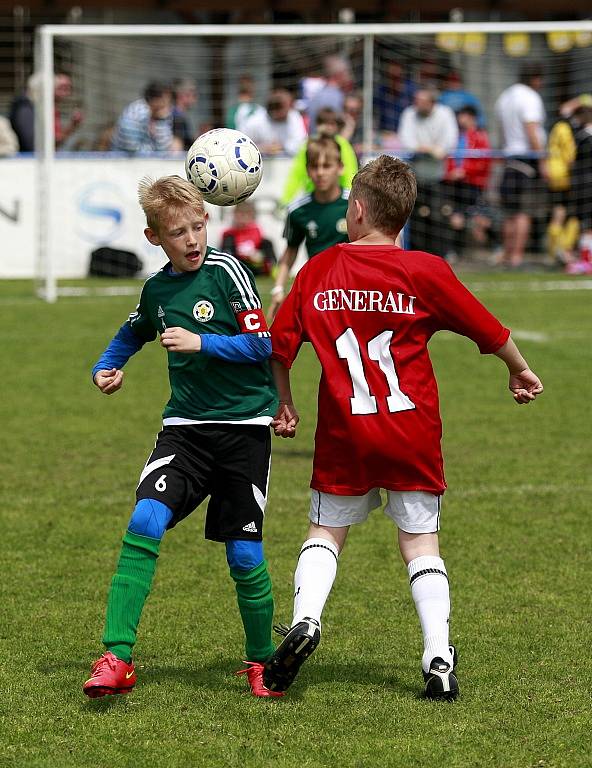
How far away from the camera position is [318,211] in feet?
27.4

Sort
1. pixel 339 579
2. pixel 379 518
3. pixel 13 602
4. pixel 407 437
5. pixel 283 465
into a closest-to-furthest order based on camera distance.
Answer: pixel 407 437 < pixel 13 602 < pixel 339 579 < pixel 379 518 < pixel 283 465

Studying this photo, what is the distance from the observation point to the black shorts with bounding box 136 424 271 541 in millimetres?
4512

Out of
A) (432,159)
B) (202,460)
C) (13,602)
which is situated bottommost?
(13,602)

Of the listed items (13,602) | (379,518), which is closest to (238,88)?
(379,518)

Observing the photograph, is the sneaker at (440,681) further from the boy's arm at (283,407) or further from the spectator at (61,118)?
the spectator at (61,118)

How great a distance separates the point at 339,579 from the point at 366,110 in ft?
42.5

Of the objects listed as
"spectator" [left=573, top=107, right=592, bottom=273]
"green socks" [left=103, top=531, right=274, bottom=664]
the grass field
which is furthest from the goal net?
"green socks" [left=103, top=531, right=274, bottom=664]

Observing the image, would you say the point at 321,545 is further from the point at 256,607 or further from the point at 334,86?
the point at 334,86

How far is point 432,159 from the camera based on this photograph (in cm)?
1916

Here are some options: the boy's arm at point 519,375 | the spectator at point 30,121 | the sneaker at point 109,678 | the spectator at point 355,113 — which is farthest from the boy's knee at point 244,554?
the spectator at point 30,121

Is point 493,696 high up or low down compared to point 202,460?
down

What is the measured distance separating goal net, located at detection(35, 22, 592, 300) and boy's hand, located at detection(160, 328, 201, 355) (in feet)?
39.1

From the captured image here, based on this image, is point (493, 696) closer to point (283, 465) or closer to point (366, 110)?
point (283, 465)

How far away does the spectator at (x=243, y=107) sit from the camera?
63.2ft
